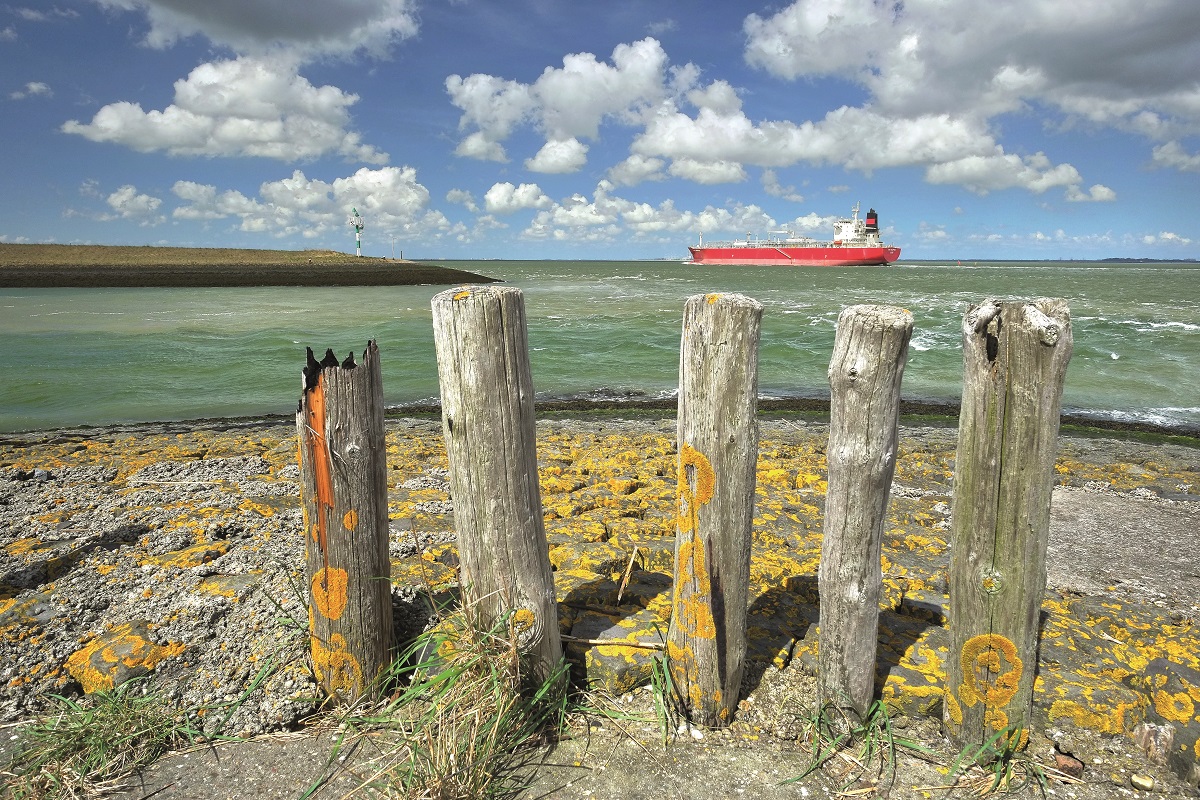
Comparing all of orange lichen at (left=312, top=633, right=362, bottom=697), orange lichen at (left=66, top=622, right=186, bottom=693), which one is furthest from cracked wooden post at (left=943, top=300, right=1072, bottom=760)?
orange lichen at (left=66, top=622, right=186, bottom=693)

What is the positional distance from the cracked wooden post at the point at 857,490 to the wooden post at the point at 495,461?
46.5 inches

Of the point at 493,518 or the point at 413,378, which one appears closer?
the point at 493,518

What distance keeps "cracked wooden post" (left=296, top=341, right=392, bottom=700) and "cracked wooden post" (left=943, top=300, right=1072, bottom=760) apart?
7.43 feet

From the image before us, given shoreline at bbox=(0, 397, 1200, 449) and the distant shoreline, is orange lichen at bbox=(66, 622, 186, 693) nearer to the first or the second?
shoreline at bbox=(0, 397, 1200, 449)

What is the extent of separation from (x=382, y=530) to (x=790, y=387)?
11630mm

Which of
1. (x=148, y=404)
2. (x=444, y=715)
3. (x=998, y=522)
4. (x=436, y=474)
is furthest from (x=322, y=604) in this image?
(x=148, y=404)

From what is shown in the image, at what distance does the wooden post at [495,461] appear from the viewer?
2.63 m

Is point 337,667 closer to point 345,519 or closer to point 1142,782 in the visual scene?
point 345,519

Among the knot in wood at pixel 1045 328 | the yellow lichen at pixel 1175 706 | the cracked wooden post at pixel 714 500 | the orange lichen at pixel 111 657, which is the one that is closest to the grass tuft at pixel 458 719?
the cracked wooden post at pixel 714 500

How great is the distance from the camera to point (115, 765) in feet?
8.48

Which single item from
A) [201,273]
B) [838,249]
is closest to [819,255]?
[838,249]

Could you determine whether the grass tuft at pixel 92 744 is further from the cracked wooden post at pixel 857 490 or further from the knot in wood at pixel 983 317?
the knot in wood at pixel 983 317

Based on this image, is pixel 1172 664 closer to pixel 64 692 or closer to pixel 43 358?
pixel 64 692

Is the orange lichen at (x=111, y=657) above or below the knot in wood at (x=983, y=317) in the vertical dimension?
below
